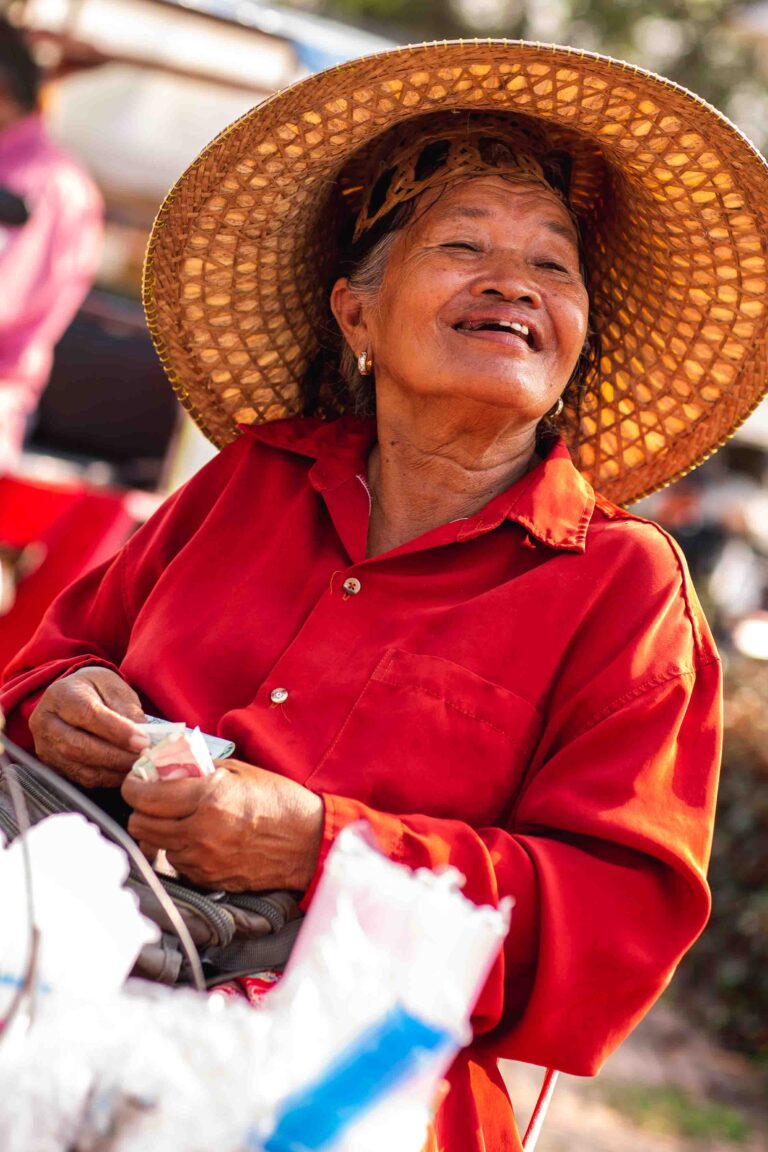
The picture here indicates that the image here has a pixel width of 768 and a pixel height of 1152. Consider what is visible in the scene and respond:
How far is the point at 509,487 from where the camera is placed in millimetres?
2195

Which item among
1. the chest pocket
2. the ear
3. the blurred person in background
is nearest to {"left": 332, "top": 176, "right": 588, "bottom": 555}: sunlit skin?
the ear

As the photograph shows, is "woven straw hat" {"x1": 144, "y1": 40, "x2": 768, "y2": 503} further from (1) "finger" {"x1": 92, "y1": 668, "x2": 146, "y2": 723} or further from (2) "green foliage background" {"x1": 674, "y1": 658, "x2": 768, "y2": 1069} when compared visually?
(2) "green foliage background" {"x1": 674, "y1": 658, "x2": 768, "y2": 1069}

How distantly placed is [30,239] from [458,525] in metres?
3.08

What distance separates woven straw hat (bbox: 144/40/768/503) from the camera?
2.12 m

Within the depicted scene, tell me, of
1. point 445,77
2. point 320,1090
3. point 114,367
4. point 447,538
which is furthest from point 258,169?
point 114,367

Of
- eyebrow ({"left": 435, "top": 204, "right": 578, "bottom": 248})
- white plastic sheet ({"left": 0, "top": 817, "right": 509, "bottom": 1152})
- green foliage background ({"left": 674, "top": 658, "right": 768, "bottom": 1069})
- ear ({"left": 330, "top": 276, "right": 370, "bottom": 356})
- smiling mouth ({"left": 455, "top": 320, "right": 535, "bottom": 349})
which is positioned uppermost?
eyebrow ({"left": 435, "top": 204, "right": 578, "bottom": 248})

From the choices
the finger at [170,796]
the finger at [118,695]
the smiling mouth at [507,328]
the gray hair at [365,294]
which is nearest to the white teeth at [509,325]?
the smiling mouth at [507,328]

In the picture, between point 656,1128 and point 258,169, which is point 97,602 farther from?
point 656,1128

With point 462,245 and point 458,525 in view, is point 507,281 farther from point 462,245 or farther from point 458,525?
point 458,525

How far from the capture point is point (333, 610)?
1.97 m

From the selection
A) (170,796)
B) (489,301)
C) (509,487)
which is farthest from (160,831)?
(489,301)

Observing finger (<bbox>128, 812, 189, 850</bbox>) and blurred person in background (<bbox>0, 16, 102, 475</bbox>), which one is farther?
blurred person in background (<bbox>0, 16, 102, 475</bbox>)

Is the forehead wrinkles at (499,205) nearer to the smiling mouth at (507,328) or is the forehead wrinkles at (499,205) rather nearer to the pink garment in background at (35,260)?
the smiling mouth at (507,328)

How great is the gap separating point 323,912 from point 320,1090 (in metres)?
0.16
